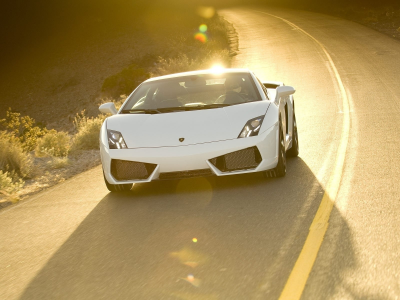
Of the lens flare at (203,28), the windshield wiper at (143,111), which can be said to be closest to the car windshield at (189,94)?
the windshield wiper at (143,111)

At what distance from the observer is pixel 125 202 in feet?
23.5

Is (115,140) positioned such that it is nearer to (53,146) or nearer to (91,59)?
(53,146)

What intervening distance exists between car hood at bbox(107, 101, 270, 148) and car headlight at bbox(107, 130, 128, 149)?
0.05 meters

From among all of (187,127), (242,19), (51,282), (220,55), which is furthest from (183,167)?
(242,19)

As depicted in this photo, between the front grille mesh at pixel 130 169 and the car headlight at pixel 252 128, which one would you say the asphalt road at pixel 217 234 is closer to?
the front grille mesh at pixel 130 169

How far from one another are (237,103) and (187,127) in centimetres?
92

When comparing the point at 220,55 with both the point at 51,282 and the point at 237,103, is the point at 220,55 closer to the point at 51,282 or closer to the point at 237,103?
the point at 237,103

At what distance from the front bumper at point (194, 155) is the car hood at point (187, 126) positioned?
0.09 metres

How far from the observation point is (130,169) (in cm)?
715

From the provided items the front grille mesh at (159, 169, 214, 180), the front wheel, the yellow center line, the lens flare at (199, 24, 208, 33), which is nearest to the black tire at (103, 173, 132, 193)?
the front grille mesh at (159, 169, 214, 180)

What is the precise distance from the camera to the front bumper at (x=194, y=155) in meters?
6.89

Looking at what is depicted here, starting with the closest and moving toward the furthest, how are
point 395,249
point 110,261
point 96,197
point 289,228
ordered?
point 395,249
point 110,261
point 289,228
point 96,197

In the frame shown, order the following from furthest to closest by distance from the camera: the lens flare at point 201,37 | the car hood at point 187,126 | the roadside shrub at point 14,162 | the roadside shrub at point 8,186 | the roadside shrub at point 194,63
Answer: the lens flare at point 201,37 → the roadside shrub at point 194,63 → the roadside shrub at point 14,162 → the roadside shrub at point 8,186 → the car hood at point 187,126

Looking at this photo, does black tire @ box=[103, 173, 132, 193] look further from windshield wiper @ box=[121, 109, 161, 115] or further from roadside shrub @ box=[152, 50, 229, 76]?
roadside shrub @ box=[152, 50, 229, 76]
